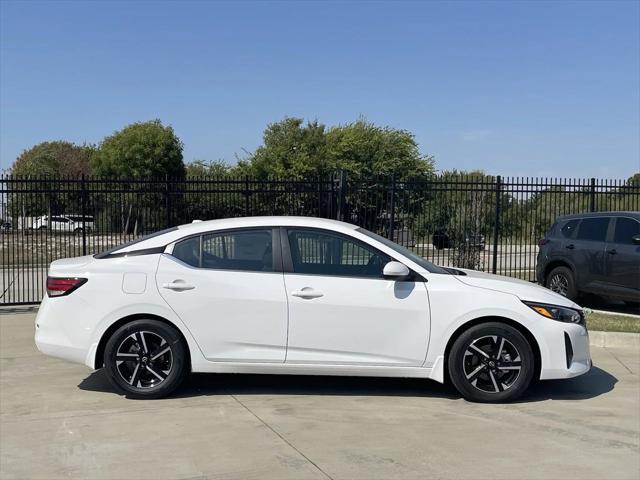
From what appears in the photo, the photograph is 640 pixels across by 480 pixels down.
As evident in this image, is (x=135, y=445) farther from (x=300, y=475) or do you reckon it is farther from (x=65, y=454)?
(x=300, y=475)

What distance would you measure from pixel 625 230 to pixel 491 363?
593 centimetres

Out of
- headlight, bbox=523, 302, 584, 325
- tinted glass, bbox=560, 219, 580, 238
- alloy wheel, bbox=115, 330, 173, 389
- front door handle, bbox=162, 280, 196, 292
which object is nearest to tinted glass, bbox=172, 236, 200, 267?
front door handle, bbox=162, 280, 196, 292

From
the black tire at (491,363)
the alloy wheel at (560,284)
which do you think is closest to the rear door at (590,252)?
the alloy wheel at (560,284)

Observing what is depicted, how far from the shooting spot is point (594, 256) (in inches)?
421

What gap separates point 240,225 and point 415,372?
6.75 feet

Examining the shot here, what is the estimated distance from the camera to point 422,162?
4284 centimetres

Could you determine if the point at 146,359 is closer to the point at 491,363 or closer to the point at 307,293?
the point at 307,293

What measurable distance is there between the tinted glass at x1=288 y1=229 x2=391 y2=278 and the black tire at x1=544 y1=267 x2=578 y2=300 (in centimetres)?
642

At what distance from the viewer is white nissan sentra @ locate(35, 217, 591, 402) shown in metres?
5.69

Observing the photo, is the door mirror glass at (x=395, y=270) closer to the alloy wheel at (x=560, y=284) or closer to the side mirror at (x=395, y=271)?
the side mirror at (x=395, y=271)

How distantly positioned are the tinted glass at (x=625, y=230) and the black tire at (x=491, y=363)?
5.63 metres

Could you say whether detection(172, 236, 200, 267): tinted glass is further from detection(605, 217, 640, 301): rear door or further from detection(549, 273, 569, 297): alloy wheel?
detection(549, 273, 569, 297): alloy wheel

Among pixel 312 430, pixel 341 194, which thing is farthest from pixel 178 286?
pixel 341 194

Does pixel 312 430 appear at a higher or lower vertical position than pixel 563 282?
lower
